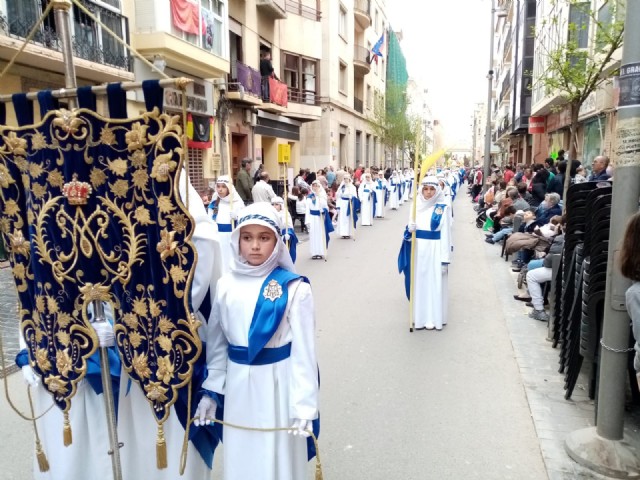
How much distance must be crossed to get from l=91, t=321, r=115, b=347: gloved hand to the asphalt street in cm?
153

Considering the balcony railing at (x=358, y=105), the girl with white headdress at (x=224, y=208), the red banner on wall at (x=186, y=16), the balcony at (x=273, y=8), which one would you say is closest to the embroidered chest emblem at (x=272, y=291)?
the girl with white headdress at (x=224, y=208)

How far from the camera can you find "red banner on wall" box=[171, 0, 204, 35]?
14.3 meters

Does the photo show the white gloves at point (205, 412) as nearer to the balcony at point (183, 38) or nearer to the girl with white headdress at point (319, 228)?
the girl with white headdress at point (319, 228)

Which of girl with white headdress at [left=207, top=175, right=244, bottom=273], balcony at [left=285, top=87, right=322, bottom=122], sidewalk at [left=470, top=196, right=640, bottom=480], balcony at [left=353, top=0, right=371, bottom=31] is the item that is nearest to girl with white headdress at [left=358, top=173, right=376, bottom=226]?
balcony at [left=285, top=87, right=322, bottom=122]

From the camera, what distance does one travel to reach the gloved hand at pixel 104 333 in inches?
106

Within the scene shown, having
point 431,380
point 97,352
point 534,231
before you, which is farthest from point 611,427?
point 534,231

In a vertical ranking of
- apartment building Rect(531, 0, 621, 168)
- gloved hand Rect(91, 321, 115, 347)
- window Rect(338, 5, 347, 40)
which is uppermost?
window Rect(338, 5, 347, 40)

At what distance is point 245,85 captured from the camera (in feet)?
64.9

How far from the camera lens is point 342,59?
31.8 m

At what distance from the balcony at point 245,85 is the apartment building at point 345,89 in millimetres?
8889

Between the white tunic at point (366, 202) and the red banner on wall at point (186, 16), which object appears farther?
the white tunic at point (366, 202)

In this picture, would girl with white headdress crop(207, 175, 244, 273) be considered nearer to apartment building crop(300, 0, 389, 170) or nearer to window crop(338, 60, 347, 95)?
apartment building crop(300, 0, 389, 170)

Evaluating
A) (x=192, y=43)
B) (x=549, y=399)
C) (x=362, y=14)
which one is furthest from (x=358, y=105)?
(x=549, y=399)

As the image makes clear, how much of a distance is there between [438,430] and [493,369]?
152cm
